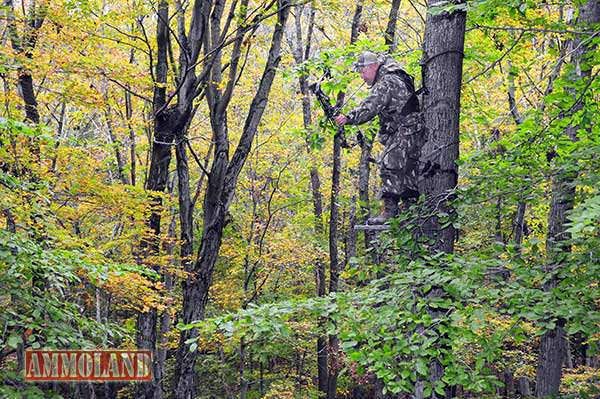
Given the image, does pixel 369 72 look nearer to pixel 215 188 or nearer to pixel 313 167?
pixel 215 188

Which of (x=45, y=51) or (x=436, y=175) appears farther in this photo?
(x=45, y=51)

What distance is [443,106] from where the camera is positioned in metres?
3.93

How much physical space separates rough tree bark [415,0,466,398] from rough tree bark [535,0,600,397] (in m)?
0.74

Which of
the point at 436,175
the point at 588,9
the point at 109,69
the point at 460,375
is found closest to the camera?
the point at 460,375

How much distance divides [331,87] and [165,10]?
14.3ft

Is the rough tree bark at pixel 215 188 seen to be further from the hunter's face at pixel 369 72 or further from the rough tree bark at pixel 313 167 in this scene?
the rough tree bark at pixel 313 167

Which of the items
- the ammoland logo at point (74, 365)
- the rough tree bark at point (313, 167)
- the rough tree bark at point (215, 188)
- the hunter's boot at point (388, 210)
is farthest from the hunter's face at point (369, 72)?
the rough tree bark at point (313, 167)

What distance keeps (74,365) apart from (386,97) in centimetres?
375

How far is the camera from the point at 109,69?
23.3 ft

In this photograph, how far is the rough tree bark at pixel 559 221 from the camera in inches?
124

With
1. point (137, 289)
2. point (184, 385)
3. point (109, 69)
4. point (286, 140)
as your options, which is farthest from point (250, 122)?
point (286, 140)

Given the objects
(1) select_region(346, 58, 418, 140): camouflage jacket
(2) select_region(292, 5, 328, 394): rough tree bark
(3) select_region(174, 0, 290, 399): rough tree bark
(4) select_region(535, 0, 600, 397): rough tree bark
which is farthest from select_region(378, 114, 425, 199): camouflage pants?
(2) select_region(292, 5, 328, 394): rough tree bark

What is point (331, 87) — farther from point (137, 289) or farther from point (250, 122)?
point (137, 289)

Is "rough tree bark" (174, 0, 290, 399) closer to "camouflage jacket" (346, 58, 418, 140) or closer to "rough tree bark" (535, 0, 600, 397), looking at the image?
"camouflage jacket" (346, 58, 418, 140)
